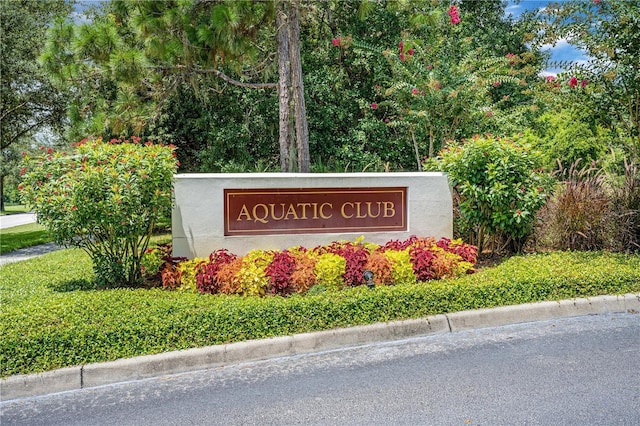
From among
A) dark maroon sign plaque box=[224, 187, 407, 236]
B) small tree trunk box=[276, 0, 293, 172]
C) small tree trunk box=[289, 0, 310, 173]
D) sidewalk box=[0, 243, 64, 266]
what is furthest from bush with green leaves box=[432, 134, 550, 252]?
sidewalk box=[0, 243, 64, 266]

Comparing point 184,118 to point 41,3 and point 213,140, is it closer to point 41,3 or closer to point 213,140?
point 213,140

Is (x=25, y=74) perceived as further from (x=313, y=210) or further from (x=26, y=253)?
(x=313, y=210)

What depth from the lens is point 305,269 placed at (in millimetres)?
5754

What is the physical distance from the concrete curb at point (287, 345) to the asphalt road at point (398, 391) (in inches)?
3.7

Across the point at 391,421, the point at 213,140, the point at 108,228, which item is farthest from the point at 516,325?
the point at 213,140

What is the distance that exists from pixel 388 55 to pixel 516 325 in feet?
27.9

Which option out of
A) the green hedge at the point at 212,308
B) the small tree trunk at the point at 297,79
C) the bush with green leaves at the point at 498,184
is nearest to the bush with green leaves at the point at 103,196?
the green hedge at the point at 212,308

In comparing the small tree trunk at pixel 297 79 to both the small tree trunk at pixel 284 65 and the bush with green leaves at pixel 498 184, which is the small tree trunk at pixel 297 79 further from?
the bush with green leaves at pixel 498 184

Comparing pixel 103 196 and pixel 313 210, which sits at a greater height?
pixel 103 196

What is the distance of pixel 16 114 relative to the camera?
14.9 metres

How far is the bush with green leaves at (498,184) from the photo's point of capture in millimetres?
6824

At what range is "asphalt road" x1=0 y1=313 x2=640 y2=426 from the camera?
10.8 ft

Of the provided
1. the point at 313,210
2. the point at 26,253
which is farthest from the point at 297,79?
the point at 26,253

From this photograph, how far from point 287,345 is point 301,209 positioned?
269 centimetres
